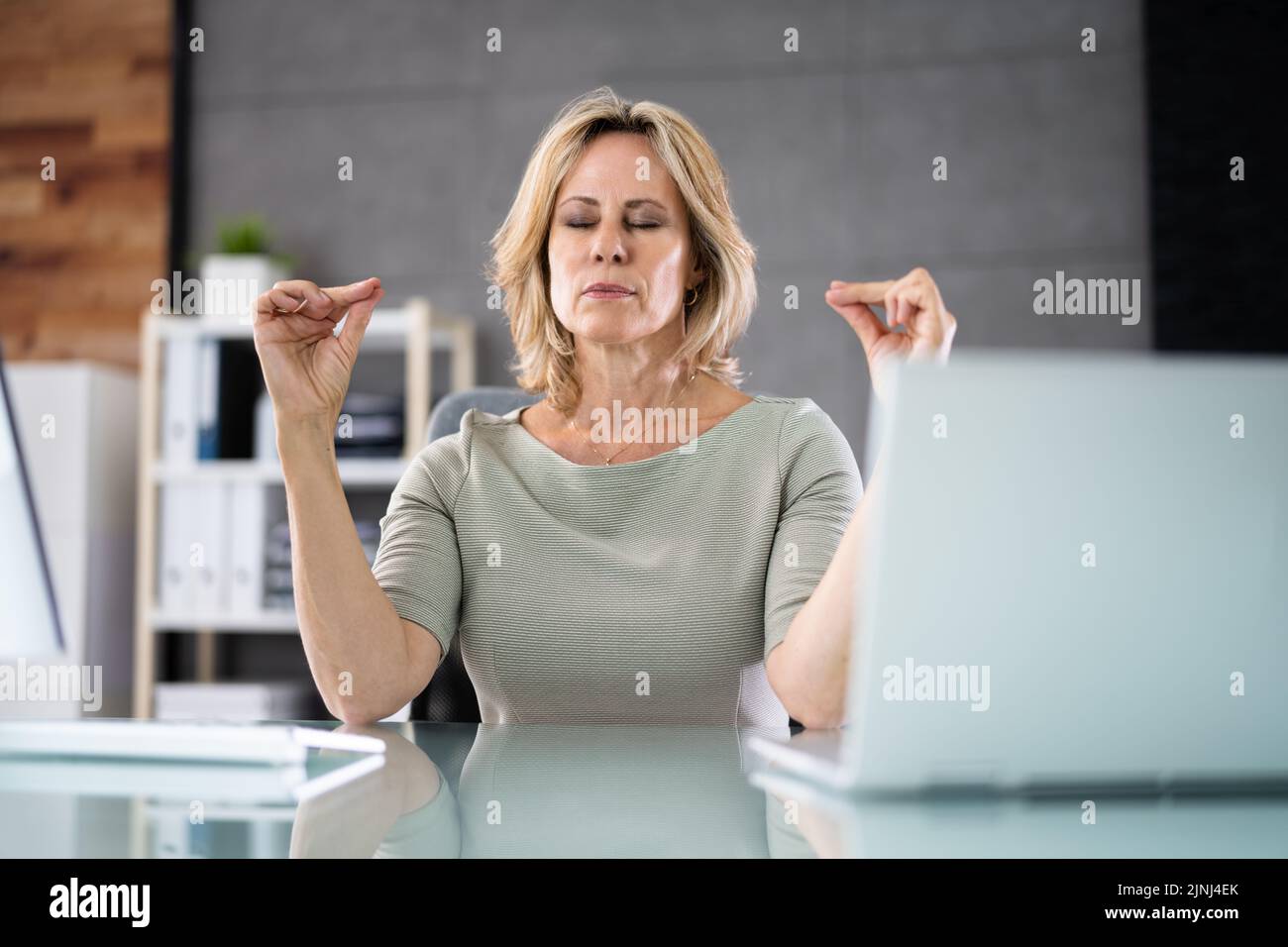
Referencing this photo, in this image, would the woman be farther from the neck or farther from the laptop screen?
the laptop screen

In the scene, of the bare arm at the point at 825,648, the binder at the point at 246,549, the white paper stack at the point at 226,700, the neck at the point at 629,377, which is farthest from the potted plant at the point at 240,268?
the bare arm at the point at 825,648

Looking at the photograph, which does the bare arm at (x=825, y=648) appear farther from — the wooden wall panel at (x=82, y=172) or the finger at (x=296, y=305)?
the wooden wall panel at (x=82, y=172)

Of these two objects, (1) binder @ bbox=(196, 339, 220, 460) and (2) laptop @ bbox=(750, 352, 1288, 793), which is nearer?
(2) laptop @ bbox=(750, 352, 1288, 793)

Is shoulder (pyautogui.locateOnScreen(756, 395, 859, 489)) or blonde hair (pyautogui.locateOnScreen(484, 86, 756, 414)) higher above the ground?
blonde hair (pyautogui.locateOnScreen(484, 86, 756, 414))

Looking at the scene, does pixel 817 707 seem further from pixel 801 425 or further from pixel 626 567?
pixel 801 425

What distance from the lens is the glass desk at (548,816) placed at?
64 cm

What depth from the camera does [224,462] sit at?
3527 millimetres

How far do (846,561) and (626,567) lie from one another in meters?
0.45

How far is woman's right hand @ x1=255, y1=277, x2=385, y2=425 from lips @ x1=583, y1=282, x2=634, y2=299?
13.2 inches

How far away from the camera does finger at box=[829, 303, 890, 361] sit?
114 cm

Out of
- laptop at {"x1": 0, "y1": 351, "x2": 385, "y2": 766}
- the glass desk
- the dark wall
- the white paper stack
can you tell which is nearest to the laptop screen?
laptop at {"x1": 0, "y1": 351, "x2": 385, "y2": 766}

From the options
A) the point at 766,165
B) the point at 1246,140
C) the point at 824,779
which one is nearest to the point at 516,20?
the point at 766,165

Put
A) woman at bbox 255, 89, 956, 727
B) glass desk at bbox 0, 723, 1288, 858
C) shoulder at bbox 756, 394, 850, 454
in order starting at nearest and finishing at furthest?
glass desk at bbox 0, 723, 1288, 858 → woman at bbox 255, 89, 956, 727 → shoulder at bbox 756, 394, 850, 454

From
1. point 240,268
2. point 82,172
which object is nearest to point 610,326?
point 240,268
